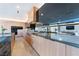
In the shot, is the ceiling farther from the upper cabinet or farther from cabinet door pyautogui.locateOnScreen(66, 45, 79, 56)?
cabinet door pyautogui.locateOnScreen(66, 45, 79, 56)

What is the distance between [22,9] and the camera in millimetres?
2145

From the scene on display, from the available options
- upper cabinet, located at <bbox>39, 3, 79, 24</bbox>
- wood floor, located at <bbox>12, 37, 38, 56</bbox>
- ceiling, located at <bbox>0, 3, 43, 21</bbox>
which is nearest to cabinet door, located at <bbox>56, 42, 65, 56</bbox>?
upper cabinet, located at <bbox>39, 3, 79, 24</bbox>

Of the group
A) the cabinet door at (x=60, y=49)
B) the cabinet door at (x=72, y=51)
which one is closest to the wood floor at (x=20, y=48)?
the cabinet door at (x=60, y=49)

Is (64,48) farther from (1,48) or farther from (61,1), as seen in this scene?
(1,48)

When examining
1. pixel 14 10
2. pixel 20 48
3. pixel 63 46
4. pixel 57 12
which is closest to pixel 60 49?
pixel 63 46

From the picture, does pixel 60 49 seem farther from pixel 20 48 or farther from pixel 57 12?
pixel 20 48

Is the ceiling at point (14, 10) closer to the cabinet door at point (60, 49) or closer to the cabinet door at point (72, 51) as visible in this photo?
the cabinet door at point (60, 49)

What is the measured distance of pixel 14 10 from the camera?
2125 millimetres

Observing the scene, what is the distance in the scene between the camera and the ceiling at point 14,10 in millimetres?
2078

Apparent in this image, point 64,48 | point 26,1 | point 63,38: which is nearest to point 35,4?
point 26,1

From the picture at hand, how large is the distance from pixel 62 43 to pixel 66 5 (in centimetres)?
70

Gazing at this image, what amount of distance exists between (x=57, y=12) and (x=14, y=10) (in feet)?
2.63

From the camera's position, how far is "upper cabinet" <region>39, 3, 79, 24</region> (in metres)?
2.06

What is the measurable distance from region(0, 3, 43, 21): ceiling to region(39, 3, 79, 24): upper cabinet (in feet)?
0.84
